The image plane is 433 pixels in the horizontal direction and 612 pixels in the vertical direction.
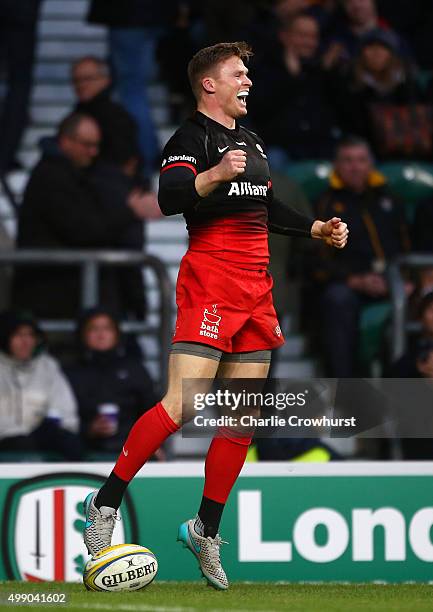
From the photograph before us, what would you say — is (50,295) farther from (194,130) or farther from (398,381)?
(194,130)

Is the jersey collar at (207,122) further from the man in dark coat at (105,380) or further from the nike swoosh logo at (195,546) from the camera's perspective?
the man in dark coat at (105,380)

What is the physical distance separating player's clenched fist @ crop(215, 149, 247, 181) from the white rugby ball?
1.33 meters

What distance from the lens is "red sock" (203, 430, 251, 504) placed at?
577 centimetres

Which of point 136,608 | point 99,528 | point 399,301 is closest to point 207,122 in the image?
point 99,528

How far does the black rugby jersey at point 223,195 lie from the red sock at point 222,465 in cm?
63

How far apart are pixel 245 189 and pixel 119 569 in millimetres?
1376

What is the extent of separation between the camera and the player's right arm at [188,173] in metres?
5.34

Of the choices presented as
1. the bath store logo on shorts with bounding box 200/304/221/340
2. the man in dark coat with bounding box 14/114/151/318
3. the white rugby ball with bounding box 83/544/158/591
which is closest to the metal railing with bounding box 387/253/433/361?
the man in dark coat with bounding box 14/114/151/318

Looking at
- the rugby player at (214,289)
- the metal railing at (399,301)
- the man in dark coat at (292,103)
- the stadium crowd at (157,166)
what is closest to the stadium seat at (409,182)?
the stadium crowd at (157,166)

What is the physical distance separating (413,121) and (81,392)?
10.7 ft

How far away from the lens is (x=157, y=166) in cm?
1023

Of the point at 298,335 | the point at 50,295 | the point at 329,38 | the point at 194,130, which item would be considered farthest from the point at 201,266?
the point at 329,38

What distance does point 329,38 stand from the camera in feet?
36.2

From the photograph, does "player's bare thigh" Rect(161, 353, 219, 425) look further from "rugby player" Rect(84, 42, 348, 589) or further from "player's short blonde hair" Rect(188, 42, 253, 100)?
"player's short blonde hair" Rect(188, 42, 253, 100)
